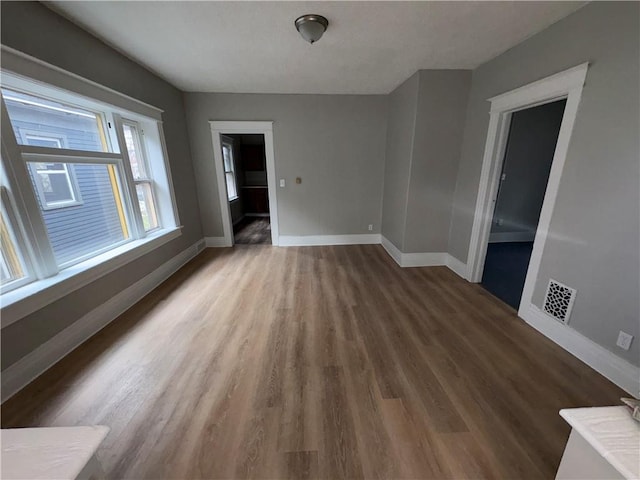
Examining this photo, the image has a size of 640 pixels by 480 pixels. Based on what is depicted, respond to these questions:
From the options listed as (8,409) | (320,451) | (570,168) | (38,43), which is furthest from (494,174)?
(8,409)

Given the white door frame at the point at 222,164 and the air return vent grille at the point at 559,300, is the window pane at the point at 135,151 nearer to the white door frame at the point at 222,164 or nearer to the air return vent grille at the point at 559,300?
the white door frame at the point at 222,164

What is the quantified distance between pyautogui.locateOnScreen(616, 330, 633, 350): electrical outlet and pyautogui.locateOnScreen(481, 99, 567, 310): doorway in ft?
6.27

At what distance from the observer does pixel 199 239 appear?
4191 mm

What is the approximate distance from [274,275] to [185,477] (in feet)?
Result: 7.41

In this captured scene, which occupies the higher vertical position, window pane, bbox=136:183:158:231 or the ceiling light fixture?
the ceiling light fixture

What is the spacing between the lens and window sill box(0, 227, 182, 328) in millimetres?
1567

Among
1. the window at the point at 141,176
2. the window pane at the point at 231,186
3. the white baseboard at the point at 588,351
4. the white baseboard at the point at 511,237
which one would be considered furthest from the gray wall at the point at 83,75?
the white baseboard at the point at 511,237

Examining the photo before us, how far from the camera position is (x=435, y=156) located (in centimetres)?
321

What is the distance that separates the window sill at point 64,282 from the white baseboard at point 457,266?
12.6 ft

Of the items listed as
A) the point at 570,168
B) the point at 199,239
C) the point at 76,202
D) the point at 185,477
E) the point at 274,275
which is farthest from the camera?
the point at 199,239

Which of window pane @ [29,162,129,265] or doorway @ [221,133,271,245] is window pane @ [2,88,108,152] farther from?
doorway @ [221,133,271,245]

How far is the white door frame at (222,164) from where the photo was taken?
3.87 metres

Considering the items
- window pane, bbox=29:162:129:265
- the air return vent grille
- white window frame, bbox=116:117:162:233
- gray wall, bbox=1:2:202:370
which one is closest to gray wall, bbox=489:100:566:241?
the air return vent grille

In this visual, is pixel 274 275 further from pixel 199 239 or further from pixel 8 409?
pixel 8 409
